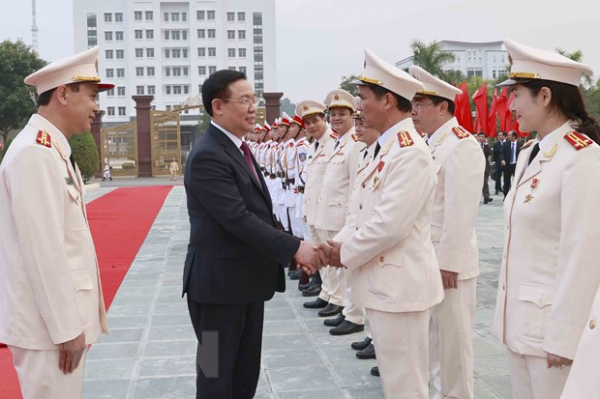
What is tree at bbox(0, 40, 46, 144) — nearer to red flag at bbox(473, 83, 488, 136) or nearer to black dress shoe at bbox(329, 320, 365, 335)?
red flag at bbox(473, 83, 488, 136)

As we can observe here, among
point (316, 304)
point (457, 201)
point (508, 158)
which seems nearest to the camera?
point (457, 201)

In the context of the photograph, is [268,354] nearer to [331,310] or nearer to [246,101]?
[331,310]

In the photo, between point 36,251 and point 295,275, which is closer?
point 36,251

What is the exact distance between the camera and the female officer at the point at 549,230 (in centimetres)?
187

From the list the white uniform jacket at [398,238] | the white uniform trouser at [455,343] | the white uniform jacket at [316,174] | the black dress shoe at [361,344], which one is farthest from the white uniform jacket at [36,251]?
the white uniform jacket at [316,174]

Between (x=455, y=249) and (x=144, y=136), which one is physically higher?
(x=144, y=136)

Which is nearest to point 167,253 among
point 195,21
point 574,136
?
point 574,136

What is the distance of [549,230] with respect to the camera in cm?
204

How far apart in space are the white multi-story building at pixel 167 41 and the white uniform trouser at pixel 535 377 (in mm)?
65554

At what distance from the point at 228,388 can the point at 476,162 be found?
1552mm

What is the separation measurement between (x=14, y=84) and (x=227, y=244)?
3513 centimetres

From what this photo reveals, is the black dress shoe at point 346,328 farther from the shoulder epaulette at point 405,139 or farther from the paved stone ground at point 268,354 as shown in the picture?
the shoulder epaulette at point 405,139

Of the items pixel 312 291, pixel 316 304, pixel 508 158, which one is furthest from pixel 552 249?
pixel 508 158

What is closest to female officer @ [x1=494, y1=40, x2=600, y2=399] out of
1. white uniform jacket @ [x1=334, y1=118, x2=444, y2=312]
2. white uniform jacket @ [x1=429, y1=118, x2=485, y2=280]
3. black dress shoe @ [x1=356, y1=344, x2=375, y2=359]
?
white uniform jacket @ [x1=334, y1=118, x2=444, y2=312]
